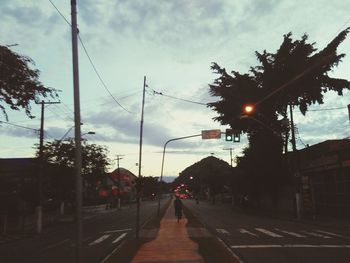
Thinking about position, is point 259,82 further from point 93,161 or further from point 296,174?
point 93,161

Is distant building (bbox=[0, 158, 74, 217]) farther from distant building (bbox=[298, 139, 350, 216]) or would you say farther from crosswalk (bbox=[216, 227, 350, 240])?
distant building (bbox=[298, 139, 350, 216])

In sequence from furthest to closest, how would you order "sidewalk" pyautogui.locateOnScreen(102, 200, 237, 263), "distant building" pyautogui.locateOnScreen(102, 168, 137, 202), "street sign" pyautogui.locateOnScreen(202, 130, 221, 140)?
1. "distant building" pyautogui.locateOnScreen(102, 168, 137, 202)
2. "street sign" pyautogui.locateOnScreen(202, 130, 221, 140)
3. "sidewalk" pyautogui.locateOnScreen(102, 200, 237, 263)

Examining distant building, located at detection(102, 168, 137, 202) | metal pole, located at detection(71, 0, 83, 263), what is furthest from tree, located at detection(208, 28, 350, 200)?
distant building, located at detection(102, 168, 137, 202)

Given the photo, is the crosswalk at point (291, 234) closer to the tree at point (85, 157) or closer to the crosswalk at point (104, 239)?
the crosswalk at point (104, 239)

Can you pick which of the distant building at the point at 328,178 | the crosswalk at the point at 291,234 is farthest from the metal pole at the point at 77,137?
the distant building at the point at 328,178

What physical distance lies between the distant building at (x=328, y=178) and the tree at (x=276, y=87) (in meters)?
3.80

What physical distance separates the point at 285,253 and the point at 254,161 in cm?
4057

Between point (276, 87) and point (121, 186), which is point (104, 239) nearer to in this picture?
point (276, 87)

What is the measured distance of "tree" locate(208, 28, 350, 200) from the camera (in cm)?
4509

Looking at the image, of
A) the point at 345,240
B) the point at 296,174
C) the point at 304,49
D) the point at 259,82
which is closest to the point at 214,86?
the point at 259,82

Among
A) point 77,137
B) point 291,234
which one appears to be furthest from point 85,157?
point 77,137

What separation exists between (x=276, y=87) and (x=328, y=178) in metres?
9.44

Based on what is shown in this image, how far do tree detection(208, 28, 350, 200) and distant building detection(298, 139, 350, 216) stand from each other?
380cm

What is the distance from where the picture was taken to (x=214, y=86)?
165 feet
